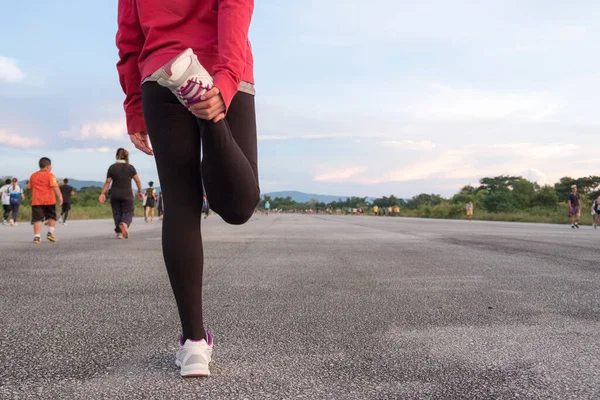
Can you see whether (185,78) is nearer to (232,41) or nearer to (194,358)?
(232,41)

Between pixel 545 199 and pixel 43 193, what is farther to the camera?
pixel 545 199

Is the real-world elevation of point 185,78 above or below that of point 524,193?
below

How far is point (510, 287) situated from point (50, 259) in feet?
17.8

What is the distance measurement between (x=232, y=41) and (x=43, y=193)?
969cm

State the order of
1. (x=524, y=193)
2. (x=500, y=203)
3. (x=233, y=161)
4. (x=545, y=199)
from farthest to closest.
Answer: (x=524, y=193) → (x=500, y=203) → (x=545, y=199) → (x=233, y=161)

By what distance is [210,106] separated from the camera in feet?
6.21

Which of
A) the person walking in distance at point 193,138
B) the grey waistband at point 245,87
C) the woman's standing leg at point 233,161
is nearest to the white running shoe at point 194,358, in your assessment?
the person walking in distance at point 193,138

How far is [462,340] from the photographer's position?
2.83 metres

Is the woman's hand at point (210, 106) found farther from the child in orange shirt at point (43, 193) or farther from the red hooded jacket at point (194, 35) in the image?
the child in orange shirt at point (43, 193)

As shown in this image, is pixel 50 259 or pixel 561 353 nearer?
pixel 561 353

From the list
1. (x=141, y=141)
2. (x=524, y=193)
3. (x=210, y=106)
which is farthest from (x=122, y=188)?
(x=524, y=193)

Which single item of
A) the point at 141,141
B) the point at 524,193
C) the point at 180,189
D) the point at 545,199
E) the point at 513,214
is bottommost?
the point at 513,214

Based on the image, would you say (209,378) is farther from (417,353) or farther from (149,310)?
(149,310)

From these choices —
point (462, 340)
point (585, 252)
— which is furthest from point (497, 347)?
point (585, 252)
